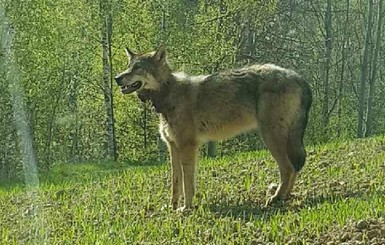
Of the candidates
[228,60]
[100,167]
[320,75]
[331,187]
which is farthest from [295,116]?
[320,75]

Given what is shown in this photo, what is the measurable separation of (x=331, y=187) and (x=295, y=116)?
3.40 ft

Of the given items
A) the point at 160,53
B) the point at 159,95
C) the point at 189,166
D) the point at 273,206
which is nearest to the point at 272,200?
the point at 273,206

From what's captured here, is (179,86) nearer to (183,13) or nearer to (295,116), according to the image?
(295,116)

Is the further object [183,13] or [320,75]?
[320,75]

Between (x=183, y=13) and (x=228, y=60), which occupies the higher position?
(x=183, y=13)

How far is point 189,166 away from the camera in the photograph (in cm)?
918

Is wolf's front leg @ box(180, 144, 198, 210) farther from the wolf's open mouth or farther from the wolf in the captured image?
the wolf's open mouth

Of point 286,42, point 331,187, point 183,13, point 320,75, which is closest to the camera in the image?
point 331,187

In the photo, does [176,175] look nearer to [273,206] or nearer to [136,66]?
[136,66]

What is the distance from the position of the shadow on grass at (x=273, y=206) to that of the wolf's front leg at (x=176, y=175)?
2.58 feet

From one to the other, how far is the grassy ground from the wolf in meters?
0.47

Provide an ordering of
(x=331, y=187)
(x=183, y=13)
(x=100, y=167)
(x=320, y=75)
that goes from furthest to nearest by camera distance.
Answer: (x=320, y=75), (x=183, y=13), (x=100, y=167), (x=331, y=187)

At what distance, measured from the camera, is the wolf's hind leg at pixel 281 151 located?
8.59 meters

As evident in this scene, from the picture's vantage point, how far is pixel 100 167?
2261cm
